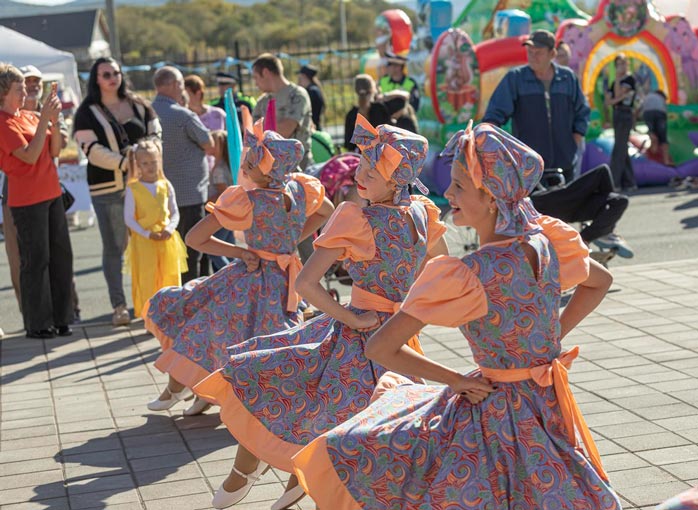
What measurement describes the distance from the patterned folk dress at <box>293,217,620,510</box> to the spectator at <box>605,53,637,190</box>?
1136 centimetres

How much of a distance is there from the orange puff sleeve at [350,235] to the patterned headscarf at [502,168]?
1.12 metres

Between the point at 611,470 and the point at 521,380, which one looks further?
the point at 611,470

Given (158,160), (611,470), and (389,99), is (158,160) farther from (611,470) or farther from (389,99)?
(611,470)

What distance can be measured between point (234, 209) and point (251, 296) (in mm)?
477

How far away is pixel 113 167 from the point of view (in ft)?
27.5

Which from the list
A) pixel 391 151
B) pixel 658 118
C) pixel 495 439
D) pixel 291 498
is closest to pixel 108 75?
pixel 391 151

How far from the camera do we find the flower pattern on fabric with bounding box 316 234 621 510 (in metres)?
3.26

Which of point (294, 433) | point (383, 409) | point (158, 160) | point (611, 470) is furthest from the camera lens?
point (158, 160)

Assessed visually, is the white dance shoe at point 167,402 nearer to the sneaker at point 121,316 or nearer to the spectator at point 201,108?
the sneaker at point 121,316

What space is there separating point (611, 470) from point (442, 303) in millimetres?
1983

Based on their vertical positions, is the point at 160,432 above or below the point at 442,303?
below

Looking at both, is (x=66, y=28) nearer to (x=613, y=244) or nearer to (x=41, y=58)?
(x=41, y=58)

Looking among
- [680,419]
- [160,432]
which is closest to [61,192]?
[160,432]

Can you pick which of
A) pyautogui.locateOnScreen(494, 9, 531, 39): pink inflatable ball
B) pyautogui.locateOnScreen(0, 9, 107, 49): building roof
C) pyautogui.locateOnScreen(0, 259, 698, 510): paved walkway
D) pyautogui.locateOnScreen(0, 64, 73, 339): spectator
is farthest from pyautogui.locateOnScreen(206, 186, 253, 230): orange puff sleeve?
pyautogui.locateOnScreen(0, 9, 107, 49): building roof
